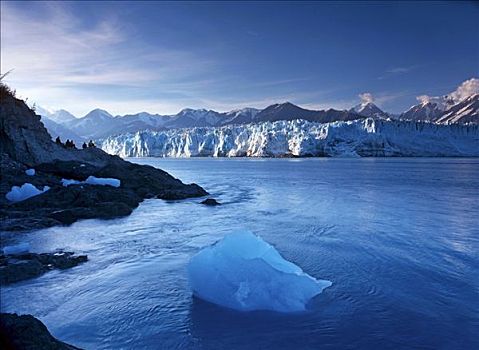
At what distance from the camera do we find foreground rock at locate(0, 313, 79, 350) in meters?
3.06

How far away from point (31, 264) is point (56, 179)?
36.5ft

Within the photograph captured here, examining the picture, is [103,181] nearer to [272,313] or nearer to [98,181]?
[98,181]

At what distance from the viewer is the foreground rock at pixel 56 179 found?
1199 centimetres

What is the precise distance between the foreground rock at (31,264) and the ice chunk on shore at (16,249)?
0.87 feet

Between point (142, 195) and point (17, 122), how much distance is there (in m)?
7.16

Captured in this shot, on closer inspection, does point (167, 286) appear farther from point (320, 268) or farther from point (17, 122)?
point (17, 122)

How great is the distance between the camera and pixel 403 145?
104 metres

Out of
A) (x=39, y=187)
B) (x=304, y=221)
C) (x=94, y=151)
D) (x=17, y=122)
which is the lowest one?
(x=304, y=221)

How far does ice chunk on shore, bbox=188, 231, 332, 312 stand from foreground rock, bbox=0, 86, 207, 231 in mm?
6832

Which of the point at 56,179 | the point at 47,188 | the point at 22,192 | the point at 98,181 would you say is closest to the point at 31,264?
the point at 22,192

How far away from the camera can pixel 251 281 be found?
557cm

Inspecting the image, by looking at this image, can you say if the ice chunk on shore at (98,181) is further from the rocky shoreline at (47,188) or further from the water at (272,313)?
the water at (272,313)

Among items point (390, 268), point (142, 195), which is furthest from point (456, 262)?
point (142, 195)

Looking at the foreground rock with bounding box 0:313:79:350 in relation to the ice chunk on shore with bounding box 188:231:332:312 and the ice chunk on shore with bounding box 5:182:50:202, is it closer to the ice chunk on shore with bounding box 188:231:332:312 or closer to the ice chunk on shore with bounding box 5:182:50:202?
the ice chunk on shore with bounding box 188:231:332:312
